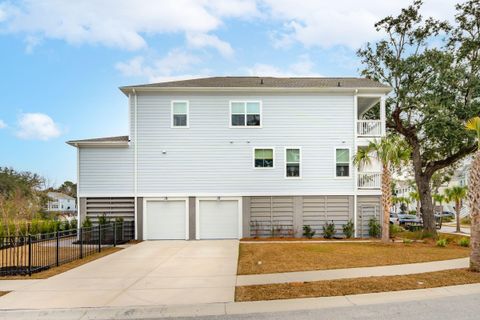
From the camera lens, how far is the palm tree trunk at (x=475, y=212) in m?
9.66

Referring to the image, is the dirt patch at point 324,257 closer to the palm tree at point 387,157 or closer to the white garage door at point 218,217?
the palm tree at point 387,157

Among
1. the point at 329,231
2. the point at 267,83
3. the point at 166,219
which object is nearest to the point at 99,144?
the point at 166,219

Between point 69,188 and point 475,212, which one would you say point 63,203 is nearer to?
point 69,188

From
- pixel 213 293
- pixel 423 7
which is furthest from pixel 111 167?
pixel 423 7

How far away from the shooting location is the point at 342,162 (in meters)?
19.5

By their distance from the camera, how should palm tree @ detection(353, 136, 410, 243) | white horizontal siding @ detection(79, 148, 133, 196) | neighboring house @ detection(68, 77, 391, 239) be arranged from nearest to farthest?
1. palm tree @ detection(353, 136, 410, 243)
2. white horizontal siding @ detection(79, 148, 133, 196)
3. neighboring house @ detection(68, 77, 391, 239)

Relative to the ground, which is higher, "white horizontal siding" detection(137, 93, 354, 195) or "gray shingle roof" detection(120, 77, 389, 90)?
"gray shingle roof" detection(120, 77, 389, 90)

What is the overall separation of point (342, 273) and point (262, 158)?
33.9 feet

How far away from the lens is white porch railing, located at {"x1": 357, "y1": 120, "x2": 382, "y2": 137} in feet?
65.0

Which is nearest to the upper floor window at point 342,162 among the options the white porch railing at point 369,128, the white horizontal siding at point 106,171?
the white porch railing at point 369,128

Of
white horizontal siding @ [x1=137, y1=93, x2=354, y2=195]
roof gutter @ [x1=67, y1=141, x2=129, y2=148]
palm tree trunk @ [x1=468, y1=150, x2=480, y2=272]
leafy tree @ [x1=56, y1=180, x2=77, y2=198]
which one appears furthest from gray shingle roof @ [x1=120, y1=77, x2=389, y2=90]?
leafy tree @ [x1=56, y1=180, x2=77, y2=198]

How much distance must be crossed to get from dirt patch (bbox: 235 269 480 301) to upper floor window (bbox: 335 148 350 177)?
1031 cm

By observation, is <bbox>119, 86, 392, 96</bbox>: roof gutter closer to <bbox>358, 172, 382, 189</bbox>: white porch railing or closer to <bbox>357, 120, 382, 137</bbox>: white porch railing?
<bbox>357, 120, 382, 137</bbox>: white porch railing

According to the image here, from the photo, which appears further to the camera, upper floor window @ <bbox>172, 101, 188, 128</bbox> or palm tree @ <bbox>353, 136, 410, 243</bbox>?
upper floor window @ <bbox>172, 101, 188, 128</bbox>
